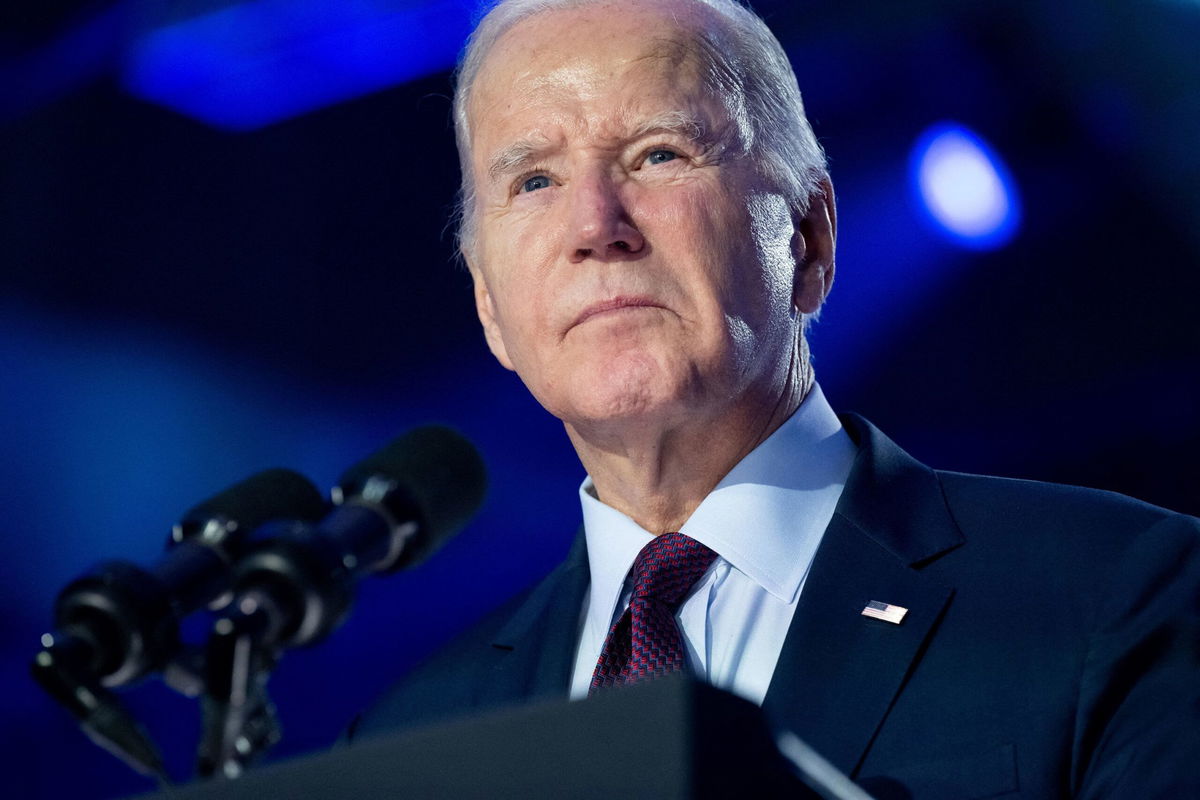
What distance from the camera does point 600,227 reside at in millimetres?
1870

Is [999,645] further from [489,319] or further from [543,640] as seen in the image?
[489,319]

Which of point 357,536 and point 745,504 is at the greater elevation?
point 745,504

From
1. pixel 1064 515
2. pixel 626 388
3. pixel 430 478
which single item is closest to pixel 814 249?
pixel 626 388

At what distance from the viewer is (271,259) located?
11.0 ft

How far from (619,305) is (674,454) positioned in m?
0.27

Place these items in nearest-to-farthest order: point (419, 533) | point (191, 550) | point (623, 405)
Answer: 1. point (191, 550)
2. point (419, 533)
3. point (623, 405)

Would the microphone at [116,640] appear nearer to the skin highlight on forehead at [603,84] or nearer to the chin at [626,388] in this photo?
the chin at [626,388]

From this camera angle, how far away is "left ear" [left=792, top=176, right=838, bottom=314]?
85.5 inches

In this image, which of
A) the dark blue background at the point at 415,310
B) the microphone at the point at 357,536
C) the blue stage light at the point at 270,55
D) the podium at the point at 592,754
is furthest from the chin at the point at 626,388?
the blue stage light at the point at 270,55

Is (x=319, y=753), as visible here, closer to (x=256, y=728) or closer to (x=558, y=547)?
(x=256, y=728)

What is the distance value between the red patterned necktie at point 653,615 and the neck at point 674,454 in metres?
0.10

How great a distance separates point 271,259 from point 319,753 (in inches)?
102

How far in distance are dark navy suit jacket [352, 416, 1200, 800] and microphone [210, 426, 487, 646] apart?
475 mm

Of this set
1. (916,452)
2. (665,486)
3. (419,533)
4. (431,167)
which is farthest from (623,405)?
(431,167)
